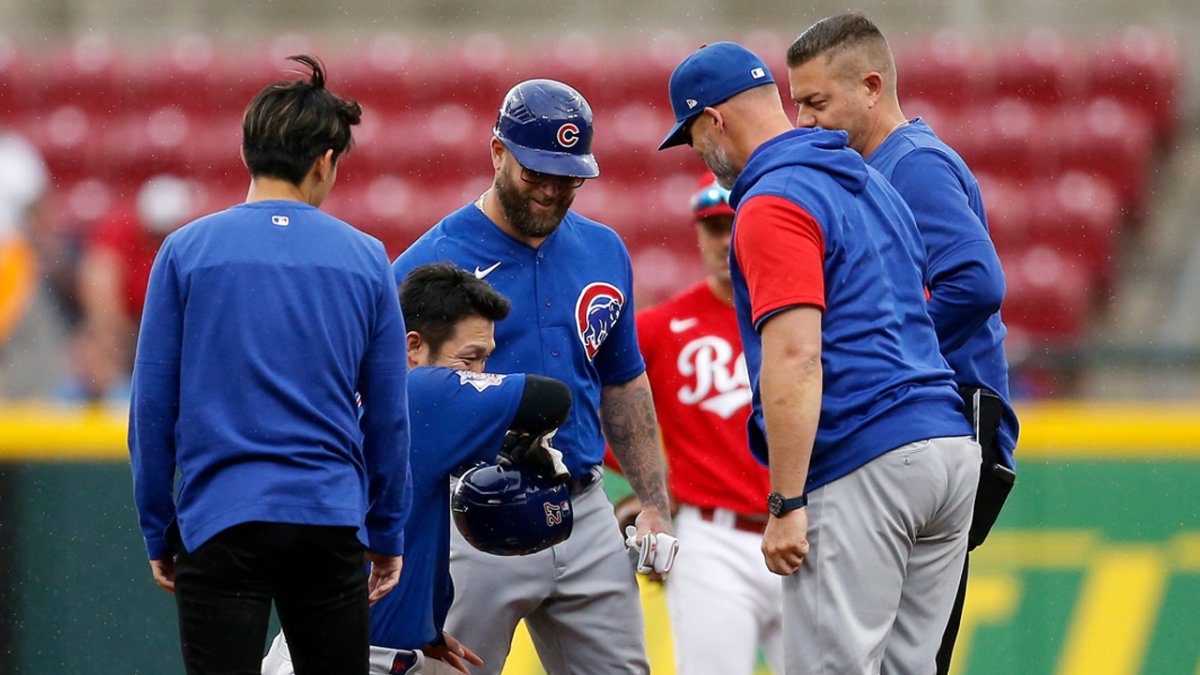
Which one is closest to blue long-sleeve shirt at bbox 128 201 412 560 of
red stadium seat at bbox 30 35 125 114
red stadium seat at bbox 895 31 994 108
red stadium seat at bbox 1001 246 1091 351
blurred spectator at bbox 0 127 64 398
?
blurred spectator at bbox 0 127 64 398

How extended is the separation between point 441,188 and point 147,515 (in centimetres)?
944

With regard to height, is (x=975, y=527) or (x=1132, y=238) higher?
(x=975, y=527)

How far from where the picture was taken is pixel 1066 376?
7.79 meters

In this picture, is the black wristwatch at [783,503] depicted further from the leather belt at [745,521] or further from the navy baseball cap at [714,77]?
the leather belt at [745,521]

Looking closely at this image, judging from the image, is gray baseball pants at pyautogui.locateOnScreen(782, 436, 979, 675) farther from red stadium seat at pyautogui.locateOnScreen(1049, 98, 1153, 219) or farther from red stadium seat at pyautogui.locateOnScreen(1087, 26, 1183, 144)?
red stadium seat at pyautogui.locateOnScreen(1087, 26, 1183, 144)

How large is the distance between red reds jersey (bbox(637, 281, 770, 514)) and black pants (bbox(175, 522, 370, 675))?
6.48 ft

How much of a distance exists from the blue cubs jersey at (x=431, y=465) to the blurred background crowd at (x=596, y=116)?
6.46 m

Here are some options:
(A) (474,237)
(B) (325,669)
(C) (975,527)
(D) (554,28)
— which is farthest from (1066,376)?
(D) (554,28)

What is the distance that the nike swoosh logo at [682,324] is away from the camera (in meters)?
5.34

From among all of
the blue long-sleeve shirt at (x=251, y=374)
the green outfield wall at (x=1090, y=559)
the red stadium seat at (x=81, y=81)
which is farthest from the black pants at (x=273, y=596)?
the red stadium seat at (x=81, y=81)

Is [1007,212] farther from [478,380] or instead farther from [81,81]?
[478,380]

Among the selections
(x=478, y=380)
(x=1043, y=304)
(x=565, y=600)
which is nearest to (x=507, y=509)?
(x=478, y=380)

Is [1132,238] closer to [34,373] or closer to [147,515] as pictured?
[34,373]

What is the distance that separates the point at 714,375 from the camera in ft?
17.2
